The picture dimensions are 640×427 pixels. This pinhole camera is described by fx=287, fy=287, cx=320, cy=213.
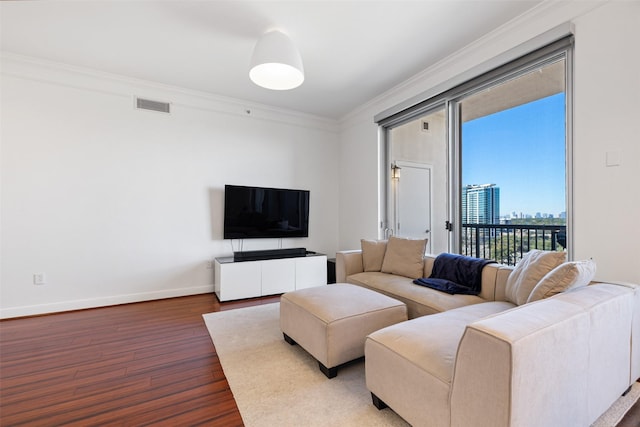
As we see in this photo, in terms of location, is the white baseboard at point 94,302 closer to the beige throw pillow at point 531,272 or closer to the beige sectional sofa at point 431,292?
the beige sectional sofa at point 431,292

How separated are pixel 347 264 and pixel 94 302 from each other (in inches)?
118

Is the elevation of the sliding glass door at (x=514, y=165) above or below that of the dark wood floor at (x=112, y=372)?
above

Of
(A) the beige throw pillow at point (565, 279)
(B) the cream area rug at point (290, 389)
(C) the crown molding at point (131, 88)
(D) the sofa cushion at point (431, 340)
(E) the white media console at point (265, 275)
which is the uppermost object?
(C) the crown molding at point (131, 88)

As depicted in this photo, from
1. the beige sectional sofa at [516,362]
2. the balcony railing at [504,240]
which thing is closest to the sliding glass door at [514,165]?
the balcony railing at [504,240]

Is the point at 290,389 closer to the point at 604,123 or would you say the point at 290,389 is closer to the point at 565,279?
the point at 565,279

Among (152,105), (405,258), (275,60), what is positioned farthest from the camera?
(152,105)

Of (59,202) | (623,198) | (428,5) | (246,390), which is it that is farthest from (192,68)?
(623,198)

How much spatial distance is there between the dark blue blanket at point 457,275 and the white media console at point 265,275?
182 centimetres

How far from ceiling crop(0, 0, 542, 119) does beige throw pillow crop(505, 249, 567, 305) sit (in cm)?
200

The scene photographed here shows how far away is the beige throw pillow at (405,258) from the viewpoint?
2.99 m

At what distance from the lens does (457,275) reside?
259 centimetres

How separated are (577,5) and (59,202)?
5193 millimetres

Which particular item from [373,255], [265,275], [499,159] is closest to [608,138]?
[499,159]

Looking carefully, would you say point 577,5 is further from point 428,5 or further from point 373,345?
point 373,345
